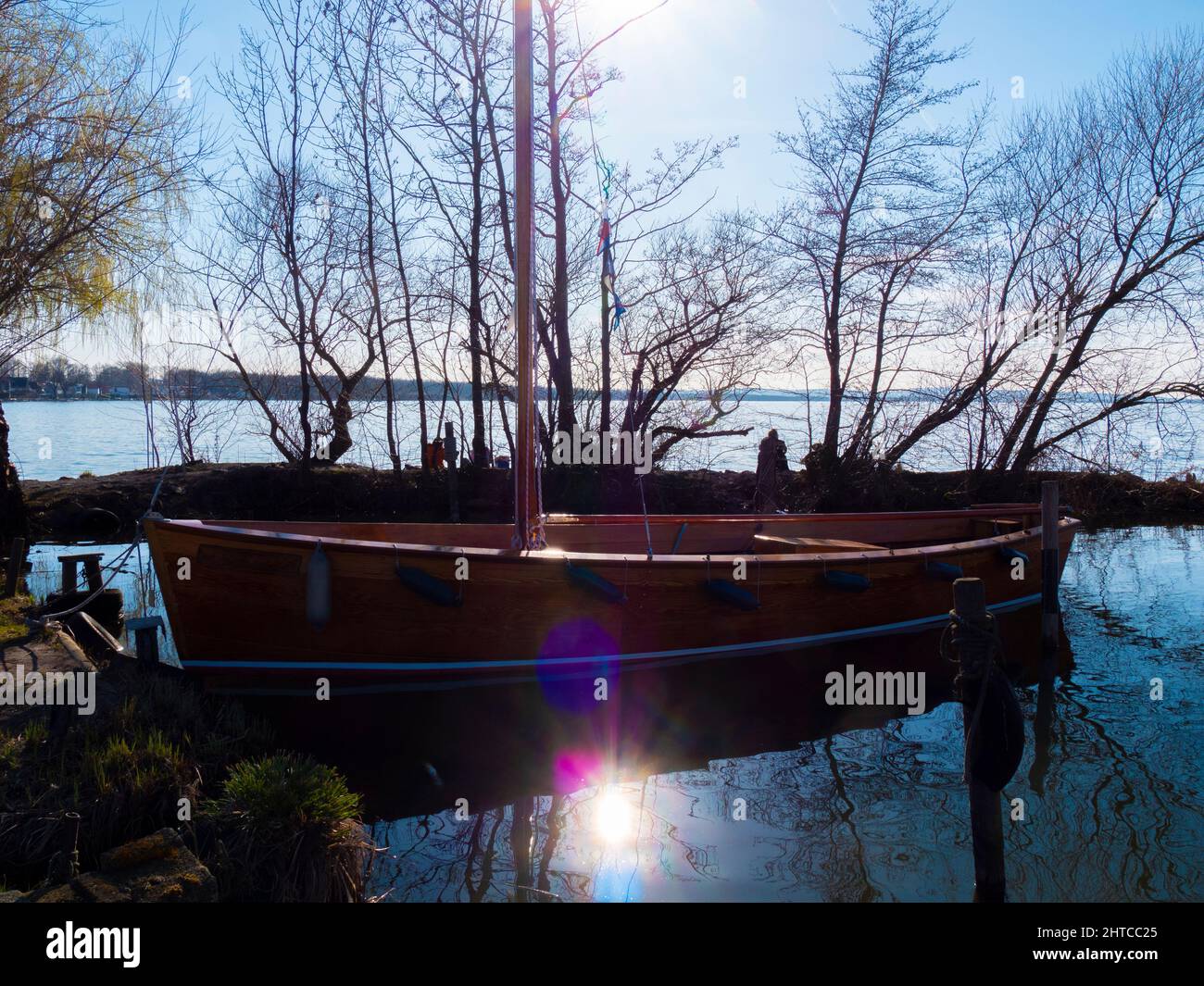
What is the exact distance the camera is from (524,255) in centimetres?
694

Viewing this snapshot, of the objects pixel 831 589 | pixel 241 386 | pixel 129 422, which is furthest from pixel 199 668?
pixel 129 422

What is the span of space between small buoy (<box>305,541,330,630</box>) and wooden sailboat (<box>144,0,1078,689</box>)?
0.5 inches

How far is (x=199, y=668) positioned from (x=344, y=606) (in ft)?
3.98

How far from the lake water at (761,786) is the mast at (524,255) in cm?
172

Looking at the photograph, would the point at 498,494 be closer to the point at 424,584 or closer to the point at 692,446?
the point at 692,446

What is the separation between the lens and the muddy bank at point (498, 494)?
53.3 feet

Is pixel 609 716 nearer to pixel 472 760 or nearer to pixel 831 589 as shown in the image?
pixel 472 760

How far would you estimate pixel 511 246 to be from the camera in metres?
16.3

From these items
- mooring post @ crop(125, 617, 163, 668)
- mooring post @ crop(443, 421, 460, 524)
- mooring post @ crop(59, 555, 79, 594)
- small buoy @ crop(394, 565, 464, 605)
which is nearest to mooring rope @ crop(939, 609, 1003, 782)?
small buoy @ crop(394, 565, 464, 605)

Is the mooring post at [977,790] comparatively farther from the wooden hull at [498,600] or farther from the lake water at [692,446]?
the lake water at [692,446]

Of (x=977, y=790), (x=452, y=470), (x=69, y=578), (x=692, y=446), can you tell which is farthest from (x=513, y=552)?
(x=692, y=446)

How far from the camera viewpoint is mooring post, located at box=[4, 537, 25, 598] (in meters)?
8.60

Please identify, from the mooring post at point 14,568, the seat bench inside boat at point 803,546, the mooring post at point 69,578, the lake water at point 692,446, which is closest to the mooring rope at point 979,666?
the seat bench inside boat at point 803,546
